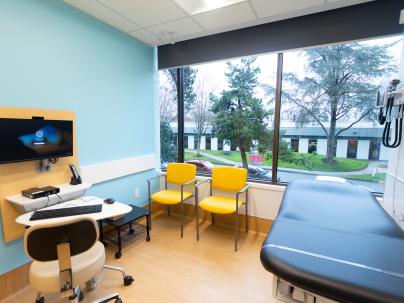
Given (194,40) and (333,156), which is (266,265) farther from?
(194,40)

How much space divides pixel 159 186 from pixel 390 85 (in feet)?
10.1

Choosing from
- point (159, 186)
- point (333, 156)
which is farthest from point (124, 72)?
point (333, 156)

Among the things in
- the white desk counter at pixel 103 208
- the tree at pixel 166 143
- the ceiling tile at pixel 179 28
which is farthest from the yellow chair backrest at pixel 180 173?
the ceiling tile at pixel 179 28

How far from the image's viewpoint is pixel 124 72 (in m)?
2.78

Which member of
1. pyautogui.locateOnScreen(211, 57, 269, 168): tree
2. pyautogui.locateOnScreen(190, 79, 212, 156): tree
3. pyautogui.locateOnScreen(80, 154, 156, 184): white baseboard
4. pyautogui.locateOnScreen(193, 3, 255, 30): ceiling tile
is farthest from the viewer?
pyautogui.locateOnScreen(190, 79, 212, 156): tree

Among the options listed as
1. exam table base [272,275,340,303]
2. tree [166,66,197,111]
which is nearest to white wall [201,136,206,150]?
tree [166,66,197,111]

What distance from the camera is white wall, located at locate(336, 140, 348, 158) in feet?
8.00

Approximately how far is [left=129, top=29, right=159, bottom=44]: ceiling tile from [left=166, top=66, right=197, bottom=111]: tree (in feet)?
1.88

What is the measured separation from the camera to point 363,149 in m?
2.36

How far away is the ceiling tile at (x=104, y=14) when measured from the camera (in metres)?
2.10

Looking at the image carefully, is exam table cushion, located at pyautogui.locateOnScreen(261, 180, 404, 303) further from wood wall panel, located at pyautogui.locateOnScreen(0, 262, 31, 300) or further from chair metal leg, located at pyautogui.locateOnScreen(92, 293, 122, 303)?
wood wall panel, located at pyautogui.locateOnScreen(0, 262, 31, 300)

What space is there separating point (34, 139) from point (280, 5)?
2.62 m

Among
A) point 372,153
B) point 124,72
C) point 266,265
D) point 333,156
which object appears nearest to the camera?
point 266,265

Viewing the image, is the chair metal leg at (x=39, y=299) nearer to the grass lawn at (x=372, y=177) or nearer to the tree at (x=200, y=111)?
the tree at (x=200, y=111)
